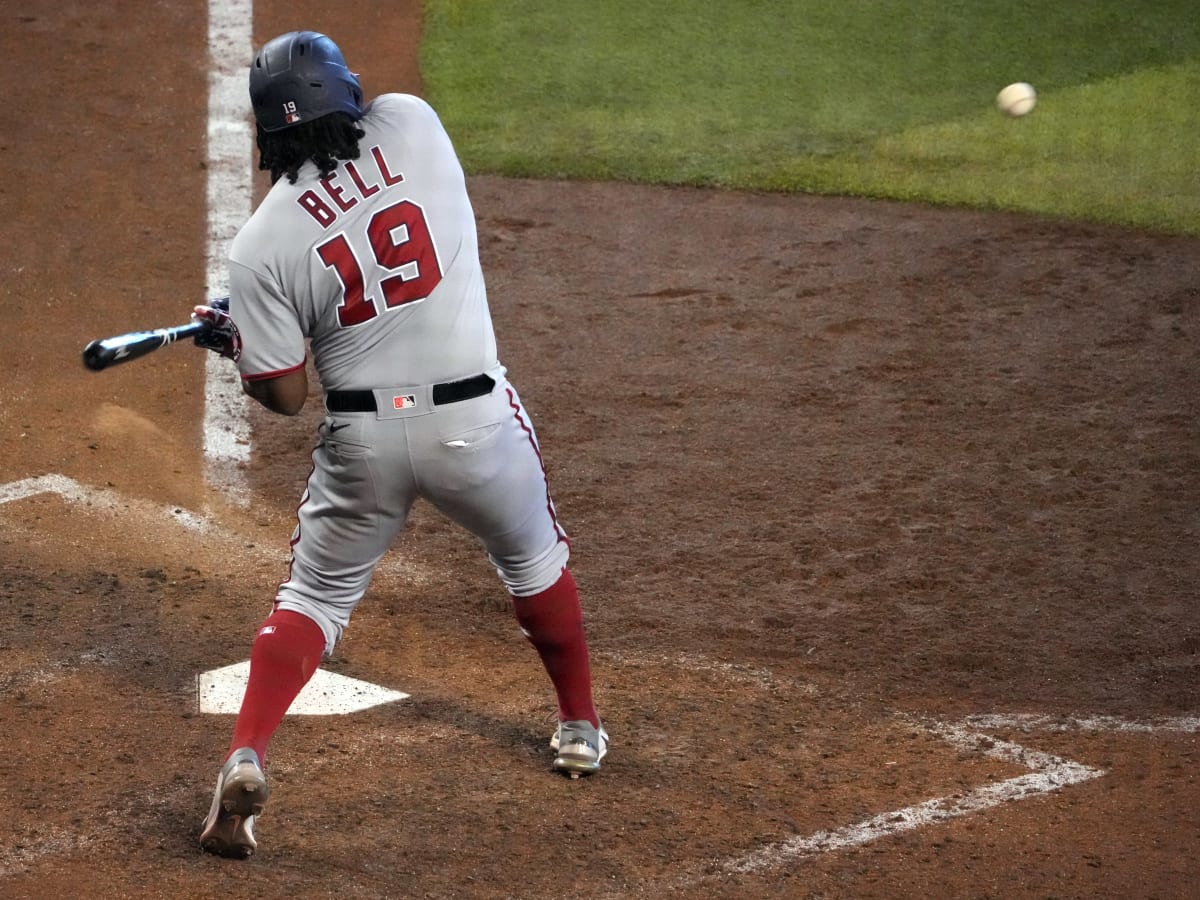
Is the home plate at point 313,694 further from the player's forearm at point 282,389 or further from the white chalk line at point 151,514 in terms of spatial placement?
the player's forearm at point 282,389

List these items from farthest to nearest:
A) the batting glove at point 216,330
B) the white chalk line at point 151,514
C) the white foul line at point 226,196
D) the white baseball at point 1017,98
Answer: the white baseball at point 1017,98 → the white foul line at point 226,196 → the white chalk line at point 151,514 → the batting glove at point 216,330

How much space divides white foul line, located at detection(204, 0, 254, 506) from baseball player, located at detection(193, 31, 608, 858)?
208cm

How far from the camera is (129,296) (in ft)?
23.1

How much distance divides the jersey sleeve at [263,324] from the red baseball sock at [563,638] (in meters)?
0.84

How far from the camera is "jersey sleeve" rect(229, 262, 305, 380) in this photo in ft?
11.0

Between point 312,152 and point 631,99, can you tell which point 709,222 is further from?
point 312,152

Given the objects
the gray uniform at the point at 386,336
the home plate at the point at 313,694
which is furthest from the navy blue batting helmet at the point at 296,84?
the home plate at the point at 313,694

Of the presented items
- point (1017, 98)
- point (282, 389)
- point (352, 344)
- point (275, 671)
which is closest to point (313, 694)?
point (275, 671)

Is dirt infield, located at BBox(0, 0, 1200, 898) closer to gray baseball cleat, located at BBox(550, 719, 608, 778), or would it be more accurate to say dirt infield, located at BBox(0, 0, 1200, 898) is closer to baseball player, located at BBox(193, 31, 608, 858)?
gray baseball cleat, located at BBox(550, 719, 608, 778)

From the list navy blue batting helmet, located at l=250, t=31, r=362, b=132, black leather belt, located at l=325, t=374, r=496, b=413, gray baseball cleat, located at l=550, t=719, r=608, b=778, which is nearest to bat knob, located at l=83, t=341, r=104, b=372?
black leather belt, located at l=325, t=374, r=496, b=413

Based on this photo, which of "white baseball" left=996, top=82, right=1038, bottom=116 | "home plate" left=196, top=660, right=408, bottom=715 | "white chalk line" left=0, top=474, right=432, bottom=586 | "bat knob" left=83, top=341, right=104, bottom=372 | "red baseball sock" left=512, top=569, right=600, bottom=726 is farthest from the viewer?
"white baseball" left=996, top=82, right=1038, bottom=116

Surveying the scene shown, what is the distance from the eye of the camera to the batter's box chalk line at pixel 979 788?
11.7ft

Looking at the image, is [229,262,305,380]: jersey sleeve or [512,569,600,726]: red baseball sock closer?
[229,262,305,380]: jersey sleeve

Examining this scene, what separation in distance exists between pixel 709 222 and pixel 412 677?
427 cm
